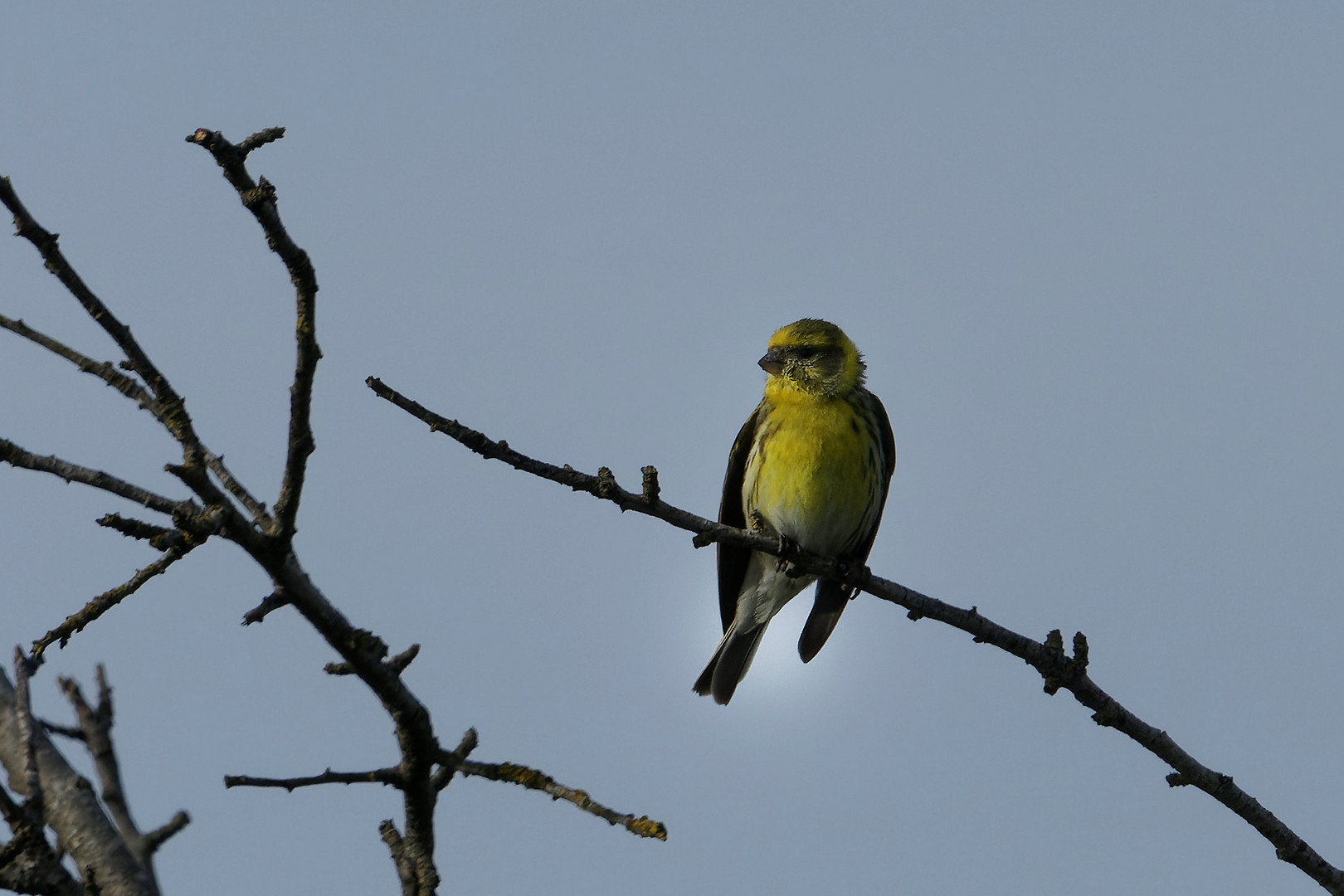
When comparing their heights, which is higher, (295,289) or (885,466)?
(885,466)

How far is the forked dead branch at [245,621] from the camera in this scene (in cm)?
267

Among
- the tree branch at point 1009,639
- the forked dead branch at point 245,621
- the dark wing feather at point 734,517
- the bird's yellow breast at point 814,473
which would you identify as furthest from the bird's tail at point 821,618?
→ the forked dead branch at point 245,621

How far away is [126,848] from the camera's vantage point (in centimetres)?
345

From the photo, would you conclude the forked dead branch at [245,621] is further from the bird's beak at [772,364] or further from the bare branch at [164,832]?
the bird's beak at [772,364]

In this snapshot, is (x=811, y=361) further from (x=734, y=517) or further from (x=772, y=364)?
(x=734, y=517)

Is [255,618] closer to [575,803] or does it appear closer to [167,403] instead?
[167,403]

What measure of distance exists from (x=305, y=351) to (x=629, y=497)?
1805 millimetres

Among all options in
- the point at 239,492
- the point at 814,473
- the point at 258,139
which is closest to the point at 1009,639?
the point at 814,473

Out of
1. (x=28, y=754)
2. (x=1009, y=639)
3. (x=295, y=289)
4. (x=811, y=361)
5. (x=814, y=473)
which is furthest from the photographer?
(x=811, y=361)

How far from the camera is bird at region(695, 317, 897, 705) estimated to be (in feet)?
25.9

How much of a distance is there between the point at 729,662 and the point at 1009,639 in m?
3.89

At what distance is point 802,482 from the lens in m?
7.85

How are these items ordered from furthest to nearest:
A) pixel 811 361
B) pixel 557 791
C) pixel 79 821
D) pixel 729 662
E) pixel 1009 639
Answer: pixel 729 662, pixel 811 361, pixel 1009 639, pixel 79 821, pixel 557 791

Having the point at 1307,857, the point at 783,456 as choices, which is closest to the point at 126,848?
the point at 1307,857
